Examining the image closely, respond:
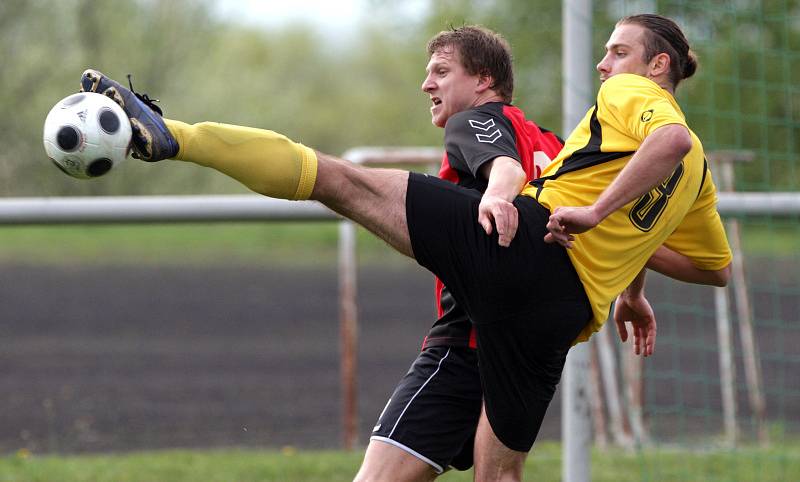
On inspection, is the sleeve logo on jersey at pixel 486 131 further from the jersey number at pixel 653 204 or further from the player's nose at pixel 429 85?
the jersey number at pixel 653 204

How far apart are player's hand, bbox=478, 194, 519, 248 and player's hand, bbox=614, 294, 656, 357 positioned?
36.8 inches

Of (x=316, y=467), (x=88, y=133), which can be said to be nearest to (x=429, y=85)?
(x=88, y=133)

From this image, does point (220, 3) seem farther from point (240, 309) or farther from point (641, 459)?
point (641, 459)

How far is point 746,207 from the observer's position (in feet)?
17.8

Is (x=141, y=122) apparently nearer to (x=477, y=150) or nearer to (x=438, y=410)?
(x=477, y=150)

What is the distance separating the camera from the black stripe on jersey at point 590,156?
3.59 m

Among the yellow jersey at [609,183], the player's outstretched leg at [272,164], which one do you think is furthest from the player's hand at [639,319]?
the player's outstretched leg at [272,164]

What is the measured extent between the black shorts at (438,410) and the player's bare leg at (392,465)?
2cm

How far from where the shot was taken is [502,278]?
347 cm

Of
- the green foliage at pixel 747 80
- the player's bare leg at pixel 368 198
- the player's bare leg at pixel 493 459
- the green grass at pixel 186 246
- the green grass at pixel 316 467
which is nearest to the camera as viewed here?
the player's bare leg at pixel 368 198

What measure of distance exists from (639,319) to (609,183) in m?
0.84

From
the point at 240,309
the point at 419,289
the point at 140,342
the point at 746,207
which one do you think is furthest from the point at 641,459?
the point at 419,289

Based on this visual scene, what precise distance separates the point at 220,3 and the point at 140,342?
50.2 feet

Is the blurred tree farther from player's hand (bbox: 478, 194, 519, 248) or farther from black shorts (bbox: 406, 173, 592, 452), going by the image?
player's hand (bbox: 478, 194, 519, 248)
